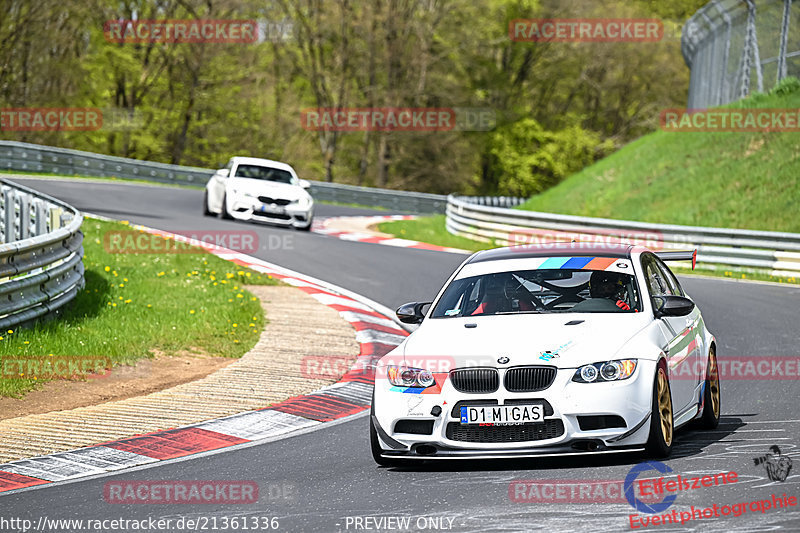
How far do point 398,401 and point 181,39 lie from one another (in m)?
51.5

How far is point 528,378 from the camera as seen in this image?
6797 mm

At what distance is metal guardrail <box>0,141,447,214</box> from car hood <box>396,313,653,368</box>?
32.7 meters

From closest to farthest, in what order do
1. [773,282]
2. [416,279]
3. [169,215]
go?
[416,279], [773,282], [169,215]

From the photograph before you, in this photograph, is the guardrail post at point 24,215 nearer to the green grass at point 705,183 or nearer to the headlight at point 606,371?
the headlight at point 606,371

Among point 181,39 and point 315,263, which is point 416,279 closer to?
point 315,263

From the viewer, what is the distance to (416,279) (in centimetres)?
1861

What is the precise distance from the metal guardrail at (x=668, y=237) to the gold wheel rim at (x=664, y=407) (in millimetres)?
12641

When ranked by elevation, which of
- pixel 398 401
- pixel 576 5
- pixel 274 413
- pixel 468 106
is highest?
pixel 576 5

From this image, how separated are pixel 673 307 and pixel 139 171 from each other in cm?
3498

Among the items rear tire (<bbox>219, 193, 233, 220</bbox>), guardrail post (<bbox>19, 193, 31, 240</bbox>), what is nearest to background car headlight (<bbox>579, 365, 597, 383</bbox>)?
guardrail post (<bbox>19, 193, 31, 240</bbox>)

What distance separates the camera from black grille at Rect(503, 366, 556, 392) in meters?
6.77

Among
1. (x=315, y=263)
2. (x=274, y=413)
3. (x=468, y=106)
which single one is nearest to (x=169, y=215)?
(x=315, y=263)

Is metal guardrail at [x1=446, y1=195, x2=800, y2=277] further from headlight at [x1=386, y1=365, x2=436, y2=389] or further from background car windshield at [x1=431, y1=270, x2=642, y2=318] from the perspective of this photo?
headlight at [x1=386, y1=365, x2=436, y2=389]

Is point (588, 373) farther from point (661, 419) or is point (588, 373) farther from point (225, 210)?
point (225, 210)
